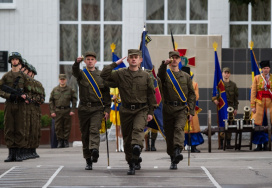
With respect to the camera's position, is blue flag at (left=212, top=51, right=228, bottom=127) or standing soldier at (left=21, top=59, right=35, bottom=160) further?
blue flag at (left=212, top=51, right=228, bottom=127)

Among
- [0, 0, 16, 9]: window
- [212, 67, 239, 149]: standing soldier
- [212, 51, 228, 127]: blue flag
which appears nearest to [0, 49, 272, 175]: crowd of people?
[212, 51, 228, 127]: blue flag

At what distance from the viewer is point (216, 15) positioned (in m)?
30.4

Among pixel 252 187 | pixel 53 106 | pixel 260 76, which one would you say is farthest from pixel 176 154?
pixel 53 106

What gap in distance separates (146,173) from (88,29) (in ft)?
57.5

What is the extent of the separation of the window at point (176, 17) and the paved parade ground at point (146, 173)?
535 inches

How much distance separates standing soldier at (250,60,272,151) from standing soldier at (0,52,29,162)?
6.05 metres

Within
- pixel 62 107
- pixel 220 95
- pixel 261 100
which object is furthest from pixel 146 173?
pixel 62 107

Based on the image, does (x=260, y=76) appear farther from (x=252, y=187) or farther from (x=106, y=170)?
(x=252, y=187)

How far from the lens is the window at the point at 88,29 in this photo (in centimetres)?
3089

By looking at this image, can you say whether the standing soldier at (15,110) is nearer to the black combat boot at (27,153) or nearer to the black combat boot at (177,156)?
the black combat boot at (27,153)

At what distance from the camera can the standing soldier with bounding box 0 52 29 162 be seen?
17.5 meters

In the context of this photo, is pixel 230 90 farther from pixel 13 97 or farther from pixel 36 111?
pixel 13 97

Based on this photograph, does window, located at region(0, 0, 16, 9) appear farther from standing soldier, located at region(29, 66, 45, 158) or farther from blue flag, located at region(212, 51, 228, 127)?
standing soldier, located at region(29, 66, 45, 158)

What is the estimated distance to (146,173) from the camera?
1404 cm
